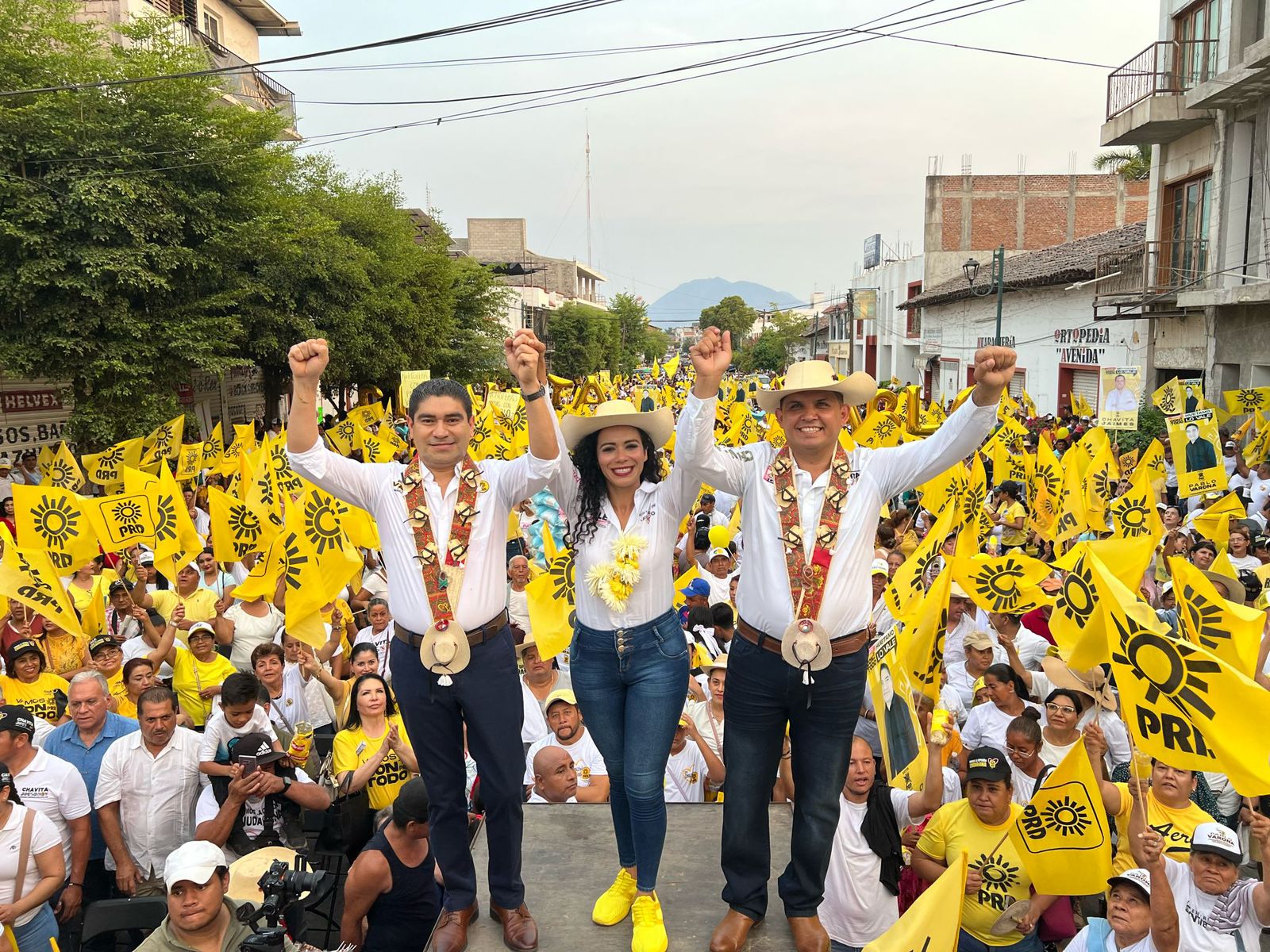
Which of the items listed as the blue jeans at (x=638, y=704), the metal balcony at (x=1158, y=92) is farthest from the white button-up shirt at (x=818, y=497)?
the metal balcony at (x=1158, y=92)

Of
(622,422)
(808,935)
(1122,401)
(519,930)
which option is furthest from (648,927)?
(1122,401)

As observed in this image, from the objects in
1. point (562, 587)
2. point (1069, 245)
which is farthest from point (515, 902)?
point (1069, 245)

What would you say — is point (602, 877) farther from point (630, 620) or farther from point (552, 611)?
point (552, 611)

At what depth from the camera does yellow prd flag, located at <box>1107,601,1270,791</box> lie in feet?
11.0

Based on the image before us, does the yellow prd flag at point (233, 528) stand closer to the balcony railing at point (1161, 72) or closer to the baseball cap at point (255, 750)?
the baseball cap at point (255, 750)

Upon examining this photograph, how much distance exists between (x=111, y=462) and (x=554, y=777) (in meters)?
9.62

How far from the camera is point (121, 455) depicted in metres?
12.9

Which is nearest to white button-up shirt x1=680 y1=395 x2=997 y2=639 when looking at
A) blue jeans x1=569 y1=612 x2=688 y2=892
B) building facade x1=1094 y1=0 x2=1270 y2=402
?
blue jeans x1=569 y1=612 x2=688 y2=892

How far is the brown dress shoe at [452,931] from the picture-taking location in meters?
3.60

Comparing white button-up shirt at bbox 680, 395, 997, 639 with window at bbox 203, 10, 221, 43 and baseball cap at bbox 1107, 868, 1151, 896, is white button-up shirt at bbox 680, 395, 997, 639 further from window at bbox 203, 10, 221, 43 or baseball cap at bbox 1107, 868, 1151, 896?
window at bbox 203, 10, 221, 43

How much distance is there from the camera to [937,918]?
2.98 m

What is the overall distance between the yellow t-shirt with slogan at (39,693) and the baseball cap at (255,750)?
1722 mm

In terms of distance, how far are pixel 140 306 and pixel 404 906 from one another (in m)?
14.7

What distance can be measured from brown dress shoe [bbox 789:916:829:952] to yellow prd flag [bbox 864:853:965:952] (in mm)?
511
